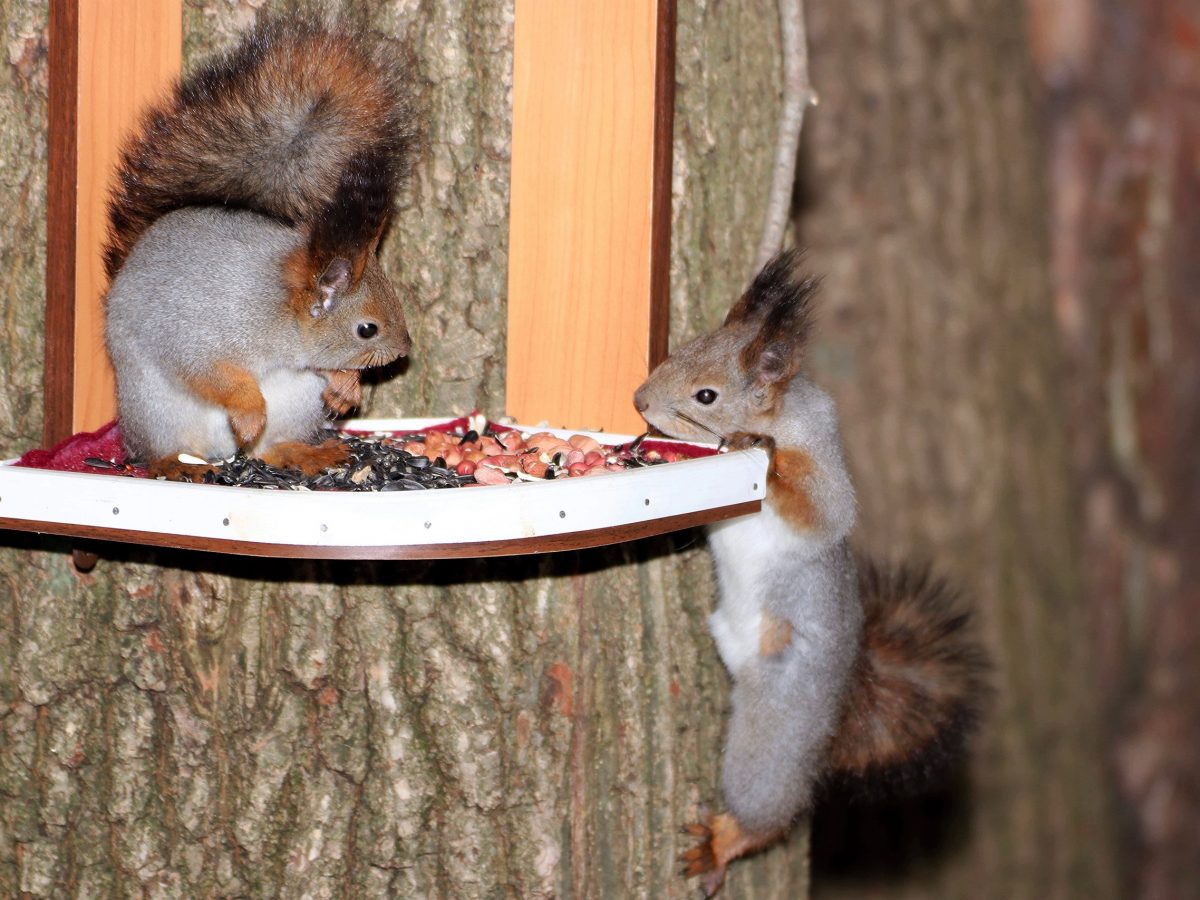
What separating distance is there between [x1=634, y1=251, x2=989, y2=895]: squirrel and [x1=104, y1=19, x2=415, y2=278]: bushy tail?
0.58m

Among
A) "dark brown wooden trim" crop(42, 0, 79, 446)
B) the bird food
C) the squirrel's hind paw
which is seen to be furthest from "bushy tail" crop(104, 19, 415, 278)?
the squirrel's hind paw

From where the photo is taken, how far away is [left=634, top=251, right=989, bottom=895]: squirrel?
2148mm

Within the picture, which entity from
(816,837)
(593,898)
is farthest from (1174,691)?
(593,898)

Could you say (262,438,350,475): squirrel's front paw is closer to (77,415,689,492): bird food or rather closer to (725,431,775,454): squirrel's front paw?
(77,415,689,492): bird food

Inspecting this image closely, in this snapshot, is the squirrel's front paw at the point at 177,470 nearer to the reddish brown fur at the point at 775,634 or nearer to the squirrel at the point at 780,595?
the squirrel at the point at 780,595

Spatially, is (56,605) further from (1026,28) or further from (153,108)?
(1026,28)

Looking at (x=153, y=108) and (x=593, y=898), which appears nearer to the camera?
(x=153, y=108)

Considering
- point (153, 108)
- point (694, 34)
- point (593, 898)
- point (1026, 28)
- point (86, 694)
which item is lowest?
point (593, 898)

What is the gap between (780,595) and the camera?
222cm

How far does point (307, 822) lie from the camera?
79.3 inches

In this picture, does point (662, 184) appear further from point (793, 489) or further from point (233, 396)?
point (233, 396)

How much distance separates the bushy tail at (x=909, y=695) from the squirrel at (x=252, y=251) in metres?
1.08

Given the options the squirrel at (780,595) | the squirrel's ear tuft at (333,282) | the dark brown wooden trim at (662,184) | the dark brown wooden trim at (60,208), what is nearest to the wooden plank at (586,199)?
the dark brown wooden trim at (662,184)

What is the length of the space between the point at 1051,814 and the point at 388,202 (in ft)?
9.58
